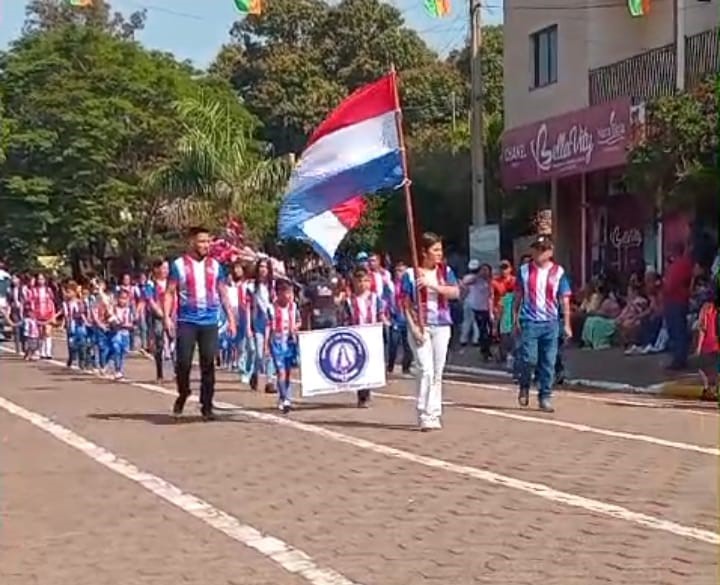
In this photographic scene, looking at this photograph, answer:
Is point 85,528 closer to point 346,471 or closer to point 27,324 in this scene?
point 346,471

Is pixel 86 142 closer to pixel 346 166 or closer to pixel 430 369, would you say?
pixel 346 166

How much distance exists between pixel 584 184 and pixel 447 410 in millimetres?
17842

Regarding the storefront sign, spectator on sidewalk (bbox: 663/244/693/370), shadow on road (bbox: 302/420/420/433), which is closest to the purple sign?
the storefront sign

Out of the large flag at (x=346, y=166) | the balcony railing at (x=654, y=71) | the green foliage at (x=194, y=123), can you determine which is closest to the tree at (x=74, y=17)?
the green foliage at (x=194, y=123)

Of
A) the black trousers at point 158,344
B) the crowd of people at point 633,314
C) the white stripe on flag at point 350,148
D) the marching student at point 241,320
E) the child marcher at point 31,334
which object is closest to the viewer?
the white stripe on flag at point 350,148

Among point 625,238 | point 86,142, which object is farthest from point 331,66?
point 625,238

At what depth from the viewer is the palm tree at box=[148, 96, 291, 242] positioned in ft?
139

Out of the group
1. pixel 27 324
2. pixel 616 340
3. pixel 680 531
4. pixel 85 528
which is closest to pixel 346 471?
pixel 85 528

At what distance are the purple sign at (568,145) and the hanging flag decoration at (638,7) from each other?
2156 mm

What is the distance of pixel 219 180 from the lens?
42.5 m

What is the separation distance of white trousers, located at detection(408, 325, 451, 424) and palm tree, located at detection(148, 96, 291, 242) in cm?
2760

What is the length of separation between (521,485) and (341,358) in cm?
547

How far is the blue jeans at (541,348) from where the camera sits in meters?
16.0

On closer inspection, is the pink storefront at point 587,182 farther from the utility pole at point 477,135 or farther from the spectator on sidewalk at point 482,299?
the spectator on sidewalk at point 482,299
